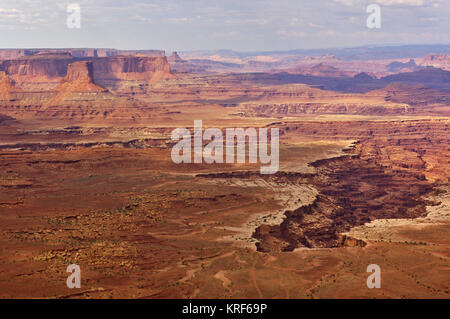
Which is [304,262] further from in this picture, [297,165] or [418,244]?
[297,165]

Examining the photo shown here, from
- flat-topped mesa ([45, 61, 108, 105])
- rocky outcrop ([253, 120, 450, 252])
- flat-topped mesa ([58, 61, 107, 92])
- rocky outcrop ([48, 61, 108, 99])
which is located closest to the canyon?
rocky outcrop ([253, 120, 450, 252])

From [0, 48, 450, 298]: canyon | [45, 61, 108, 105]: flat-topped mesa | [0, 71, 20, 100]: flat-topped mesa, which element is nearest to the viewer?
[0, 48, 450, 298]: canyon

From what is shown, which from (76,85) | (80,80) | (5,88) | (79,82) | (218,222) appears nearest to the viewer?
(218,222)

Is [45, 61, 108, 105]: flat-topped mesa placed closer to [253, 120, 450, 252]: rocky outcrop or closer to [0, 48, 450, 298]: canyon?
[0, 48, 450, 298]: canyon

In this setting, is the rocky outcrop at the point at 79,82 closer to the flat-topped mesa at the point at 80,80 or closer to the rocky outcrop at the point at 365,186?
the flat-topped mesa at the point at 80,80

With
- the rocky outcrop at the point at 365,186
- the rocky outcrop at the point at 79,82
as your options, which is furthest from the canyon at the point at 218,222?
the rocky outcrop at the point at 79,82

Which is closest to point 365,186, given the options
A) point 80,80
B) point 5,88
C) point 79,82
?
point 79,82

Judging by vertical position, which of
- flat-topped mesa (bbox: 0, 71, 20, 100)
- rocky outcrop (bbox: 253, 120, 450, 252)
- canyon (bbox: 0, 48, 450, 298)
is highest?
flat-topped mesa (bbox: 0, 71, 20, 100)

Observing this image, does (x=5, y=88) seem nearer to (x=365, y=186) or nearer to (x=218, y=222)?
(x=365, y=186)

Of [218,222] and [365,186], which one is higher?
[218,222]

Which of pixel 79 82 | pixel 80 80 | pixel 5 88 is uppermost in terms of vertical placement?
pixel 80 80

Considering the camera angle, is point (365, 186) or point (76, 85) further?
point (76, 85)
